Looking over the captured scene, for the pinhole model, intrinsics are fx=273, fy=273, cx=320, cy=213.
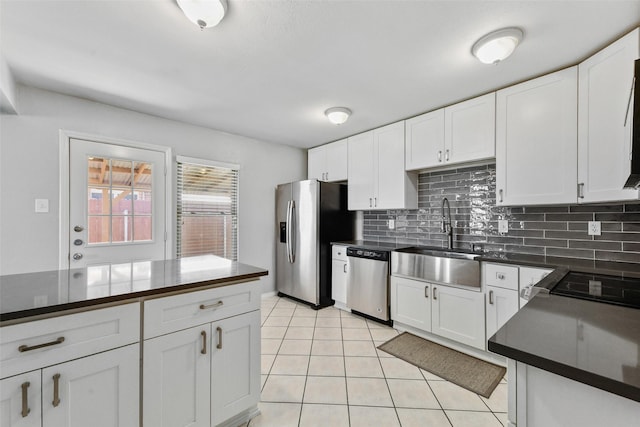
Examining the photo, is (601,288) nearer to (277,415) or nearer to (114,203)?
(277,415)

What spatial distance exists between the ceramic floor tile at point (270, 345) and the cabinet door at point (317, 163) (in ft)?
7.89

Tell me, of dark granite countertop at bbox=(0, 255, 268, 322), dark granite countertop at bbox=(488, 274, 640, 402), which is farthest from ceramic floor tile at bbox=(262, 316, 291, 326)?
dark granite countertop at bbox=(488, 274, 640, 402)

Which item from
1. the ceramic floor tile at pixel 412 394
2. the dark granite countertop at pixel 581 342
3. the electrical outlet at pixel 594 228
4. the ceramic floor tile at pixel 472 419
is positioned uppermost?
the electrical outlet at pixel 594 228

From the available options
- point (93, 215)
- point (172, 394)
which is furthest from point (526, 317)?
point (93, 215)

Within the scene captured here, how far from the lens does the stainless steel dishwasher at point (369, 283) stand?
3070mm

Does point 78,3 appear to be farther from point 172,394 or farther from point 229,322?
point 172,394

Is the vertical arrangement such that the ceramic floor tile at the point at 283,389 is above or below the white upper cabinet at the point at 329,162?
below

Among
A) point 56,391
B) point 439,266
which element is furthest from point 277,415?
point 439,266

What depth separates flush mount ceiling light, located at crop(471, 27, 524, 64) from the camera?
1705 mm

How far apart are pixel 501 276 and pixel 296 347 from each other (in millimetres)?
1911

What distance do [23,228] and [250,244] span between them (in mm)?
2278

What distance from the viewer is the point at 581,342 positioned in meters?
0.71

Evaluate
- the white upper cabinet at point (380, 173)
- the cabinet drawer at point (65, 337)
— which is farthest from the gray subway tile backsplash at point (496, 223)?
the cabinet drawer at point (65, 337)

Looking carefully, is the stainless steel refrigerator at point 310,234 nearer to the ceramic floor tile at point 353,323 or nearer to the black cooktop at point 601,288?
the ceramic floor tile at point 353,323
